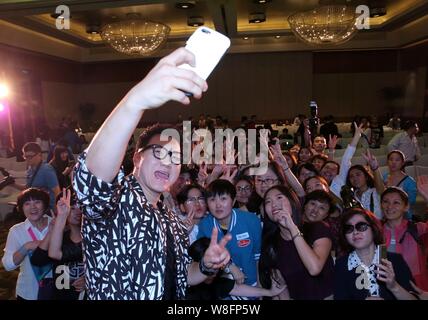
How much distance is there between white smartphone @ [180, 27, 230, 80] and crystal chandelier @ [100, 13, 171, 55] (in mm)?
5427

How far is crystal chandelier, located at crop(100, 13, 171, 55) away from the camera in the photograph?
577 centimetres

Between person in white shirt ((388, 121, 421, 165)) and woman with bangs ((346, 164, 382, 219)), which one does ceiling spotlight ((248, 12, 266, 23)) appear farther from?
woman with bangs ((346, 164, 382, 219))

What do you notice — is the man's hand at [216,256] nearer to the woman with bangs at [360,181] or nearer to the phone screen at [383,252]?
the phone screen at [383,252]

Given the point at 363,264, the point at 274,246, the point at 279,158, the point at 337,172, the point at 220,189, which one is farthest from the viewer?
the point at 337,172

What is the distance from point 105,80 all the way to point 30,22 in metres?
5.51

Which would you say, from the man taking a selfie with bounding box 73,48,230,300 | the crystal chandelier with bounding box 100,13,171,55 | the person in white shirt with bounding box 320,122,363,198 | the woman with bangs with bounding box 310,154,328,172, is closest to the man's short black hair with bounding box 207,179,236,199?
the man taking a selfie with bounding box 73,48,230,300

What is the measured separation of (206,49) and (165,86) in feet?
0.48

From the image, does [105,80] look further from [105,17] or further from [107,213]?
[107,213]

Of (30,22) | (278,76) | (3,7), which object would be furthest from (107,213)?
(278,76)

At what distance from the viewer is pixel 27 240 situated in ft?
7.35

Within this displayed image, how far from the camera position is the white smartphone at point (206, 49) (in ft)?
2.60

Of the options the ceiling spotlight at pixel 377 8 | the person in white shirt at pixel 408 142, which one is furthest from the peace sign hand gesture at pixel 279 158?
the ceiling spotlight at pixel 377 8

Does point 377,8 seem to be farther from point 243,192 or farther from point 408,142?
point 243,192

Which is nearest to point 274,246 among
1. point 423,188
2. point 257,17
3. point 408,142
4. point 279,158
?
point 423,188
